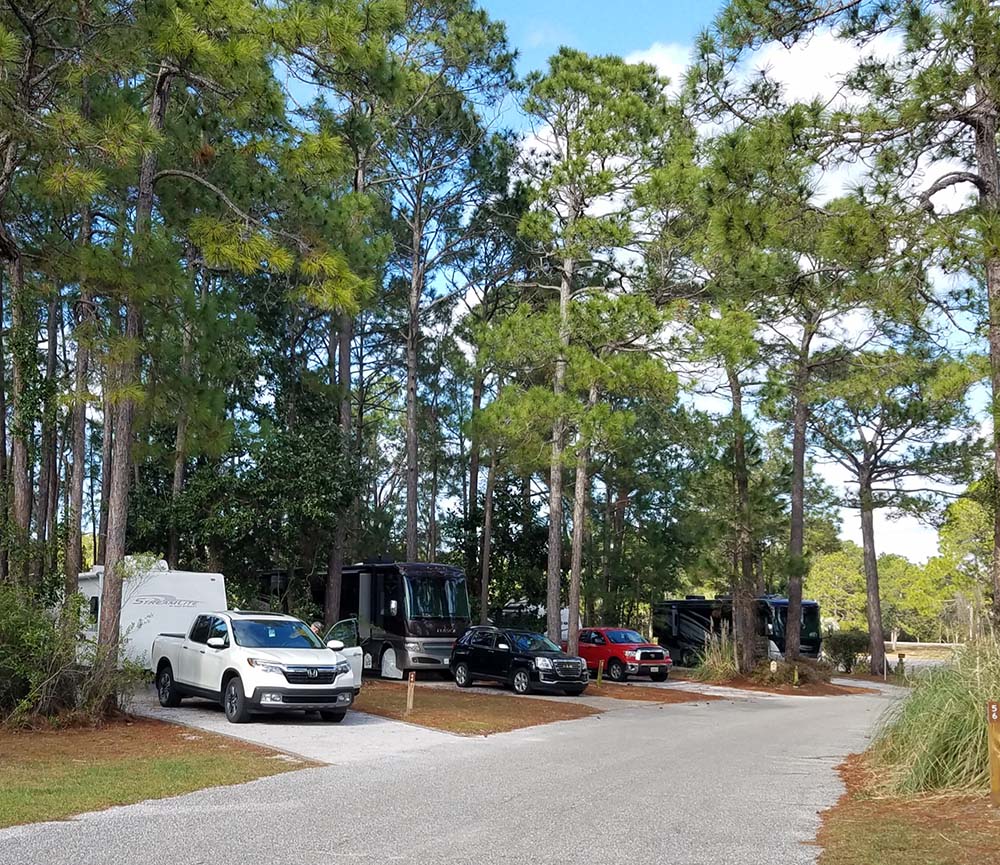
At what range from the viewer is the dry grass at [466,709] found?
16.3 metres

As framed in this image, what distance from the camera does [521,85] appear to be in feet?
89.4

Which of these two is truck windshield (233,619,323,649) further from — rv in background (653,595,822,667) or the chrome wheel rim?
rv in background (653,595,822,667)

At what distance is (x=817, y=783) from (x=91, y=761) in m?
7.76

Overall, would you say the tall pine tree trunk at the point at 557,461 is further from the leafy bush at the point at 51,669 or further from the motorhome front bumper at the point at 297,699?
the leafy bush at the point at 51,669

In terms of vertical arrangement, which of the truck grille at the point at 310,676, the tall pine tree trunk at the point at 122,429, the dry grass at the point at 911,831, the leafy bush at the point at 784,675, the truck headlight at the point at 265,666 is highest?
the tall pine tree trunk at the point at 122,429

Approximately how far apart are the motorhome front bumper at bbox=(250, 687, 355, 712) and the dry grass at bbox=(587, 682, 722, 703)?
10145 millimetres

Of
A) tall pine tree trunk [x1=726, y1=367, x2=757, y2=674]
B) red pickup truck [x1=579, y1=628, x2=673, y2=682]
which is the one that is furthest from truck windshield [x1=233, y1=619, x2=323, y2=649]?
tall pine tree trunk [x1=726, y1=367, x2=757, y2=674]

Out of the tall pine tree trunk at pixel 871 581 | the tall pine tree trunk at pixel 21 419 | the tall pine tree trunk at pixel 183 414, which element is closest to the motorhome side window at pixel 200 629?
the tall pine tree trunk at pixel 21 419

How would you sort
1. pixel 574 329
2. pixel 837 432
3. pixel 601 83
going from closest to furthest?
pixel 574 329 < pixel 601 83 < pixel 837 432

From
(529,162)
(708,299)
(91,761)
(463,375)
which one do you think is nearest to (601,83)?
(529,162)

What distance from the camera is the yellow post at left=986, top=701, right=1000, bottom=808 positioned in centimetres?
843

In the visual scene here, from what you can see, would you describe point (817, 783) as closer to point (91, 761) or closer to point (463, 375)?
point (91, 761)

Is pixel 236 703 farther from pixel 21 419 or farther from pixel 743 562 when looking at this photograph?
pixel 743 562

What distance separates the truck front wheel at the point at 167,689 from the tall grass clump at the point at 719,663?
17.8 m
